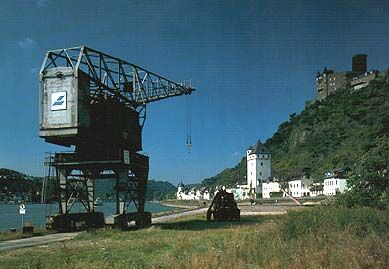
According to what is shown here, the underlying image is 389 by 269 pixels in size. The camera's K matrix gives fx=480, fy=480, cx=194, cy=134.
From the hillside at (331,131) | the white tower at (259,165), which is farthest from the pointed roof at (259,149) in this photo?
the hillside at (331,131)

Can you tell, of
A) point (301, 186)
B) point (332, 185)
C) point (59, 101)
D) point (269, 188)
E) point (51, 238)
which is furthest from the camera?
point (269, 188)

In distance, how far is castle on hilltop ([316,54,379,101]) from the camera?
165m

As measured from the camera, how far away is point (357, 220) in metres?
13.7

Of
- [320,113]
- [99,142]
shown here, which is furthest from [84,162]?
[320,113]

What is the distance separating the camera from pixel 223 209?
115 feet

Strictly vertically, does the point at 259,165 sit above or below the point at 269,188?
above

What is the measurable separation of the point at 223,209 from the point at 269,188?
104 meters

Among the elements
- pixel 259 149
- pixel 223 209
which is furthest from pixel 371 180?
pixel 259 149

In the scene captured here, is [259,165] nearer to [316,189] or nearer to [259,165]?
[259,165]

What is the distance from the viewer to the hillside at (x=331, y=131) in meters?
135

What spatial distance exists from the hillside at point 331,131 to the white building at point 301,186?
14.2ft

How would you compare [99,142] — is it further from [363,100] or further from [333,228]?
[363,100]

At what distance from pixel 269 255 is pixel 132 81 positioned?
25.6 m

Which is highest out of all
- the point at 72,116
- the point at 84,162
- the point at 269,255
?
the point at 72,116
